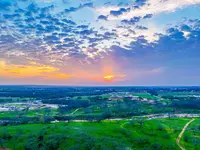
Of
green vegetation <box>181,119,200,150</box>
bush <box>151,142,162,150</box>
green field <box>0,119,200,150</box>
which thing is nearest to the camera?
bush <box>151,142,162,150</box>

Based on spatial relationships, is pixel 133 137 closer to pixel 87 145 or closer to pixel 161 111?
pixel 87 145

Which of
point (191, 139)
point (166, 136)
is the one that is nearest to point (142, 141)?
point (166, 136)

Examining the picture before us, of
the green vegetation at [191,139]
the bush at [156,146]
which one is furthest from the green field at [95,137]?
the green vegetation at [191,139]

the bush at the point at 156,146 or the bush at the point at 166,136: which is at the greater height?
the bush at the point at 166,136

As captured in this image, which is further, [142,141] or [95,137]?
[95,137]

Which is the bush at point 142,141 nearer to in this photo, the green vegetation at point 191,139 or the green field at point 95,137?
the green field at point 95,137

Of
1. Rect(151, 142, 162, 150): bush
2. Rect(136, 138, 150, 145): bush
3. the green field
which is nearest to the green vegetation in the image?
the green field

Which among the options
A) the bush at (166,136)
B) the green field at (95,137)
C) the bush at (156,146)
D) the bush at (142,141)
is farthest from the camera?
the bush at (166,136)

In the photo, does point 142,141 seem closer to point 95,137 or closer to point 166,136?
point 166,136

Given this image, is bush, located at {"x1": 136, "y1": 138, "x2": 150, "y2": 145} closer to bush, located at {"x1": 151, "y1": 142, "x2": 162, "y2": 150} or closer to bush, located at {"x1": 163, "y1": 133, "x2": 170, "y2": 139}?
bush, located at {"x1": 151, "y1": 142, "x2": 162, "y2": 150}

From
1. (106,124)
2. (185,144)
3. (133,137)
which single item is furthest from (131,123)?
(185,144)
